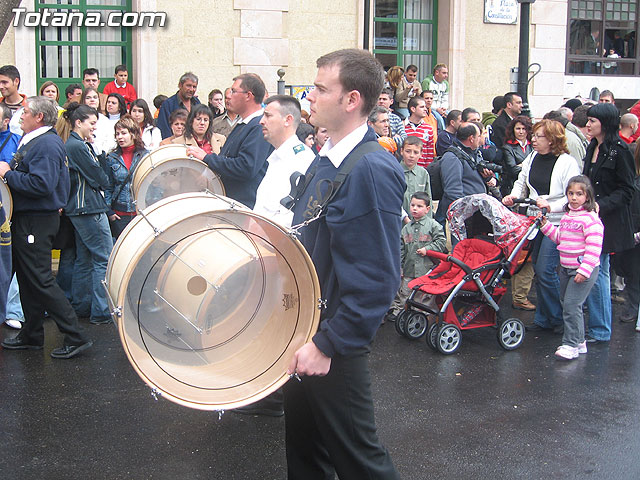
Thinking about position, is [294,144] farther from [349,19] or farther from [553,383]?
A: [349,19]

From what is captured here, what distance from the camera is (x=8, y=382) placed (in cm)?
586

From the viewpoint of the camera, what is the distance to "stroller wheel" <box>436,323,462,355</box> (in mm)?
6664

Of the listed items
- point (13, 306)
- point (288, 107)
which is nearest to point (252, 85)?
point (288, 107)

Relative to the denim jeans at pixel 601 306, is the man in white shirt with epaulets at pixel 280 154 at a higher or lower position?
higher

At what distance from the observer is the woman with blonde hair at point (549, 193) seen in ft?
23.7

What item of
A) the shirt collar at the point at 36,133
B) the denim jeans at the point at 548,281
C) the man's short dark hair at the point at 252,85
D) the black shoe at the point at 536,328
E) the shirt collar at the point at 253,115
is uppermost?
the man's short dark hair at the point at 252,85

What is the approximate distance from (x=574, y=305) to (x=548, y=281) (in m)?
0.73

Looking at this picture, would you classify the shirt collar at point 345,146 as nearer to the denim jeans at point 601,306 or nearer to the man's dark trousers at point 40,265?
the man's dark trousers at point 40,265

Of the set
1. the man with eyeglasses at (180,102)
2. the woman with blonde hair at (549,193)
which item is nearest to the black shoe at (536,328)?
the woman with blonde hair at (549,193)

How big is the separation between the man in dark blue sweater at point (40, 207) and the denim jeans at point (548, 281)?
408cm

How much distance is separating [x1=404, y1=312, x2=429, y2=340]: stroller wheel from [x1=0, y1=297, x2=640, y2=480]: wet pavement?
25 centimetres

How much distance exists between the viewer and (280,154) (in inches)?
214

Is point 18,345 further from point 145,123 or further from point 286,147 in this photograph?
point 145,123

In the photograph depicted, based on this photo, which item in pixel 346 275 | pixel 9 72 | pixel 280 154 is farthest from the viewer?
pixel 9 72
